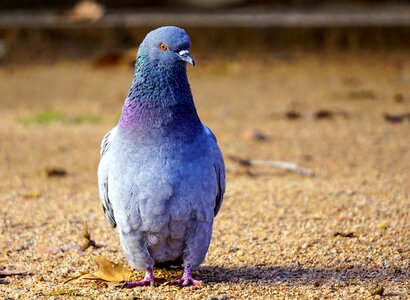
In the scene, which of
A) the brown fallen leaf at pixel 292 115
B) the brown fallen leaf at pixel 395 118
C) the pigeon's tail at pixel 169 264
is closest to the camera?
the pigeon's tail at pixel 169 264

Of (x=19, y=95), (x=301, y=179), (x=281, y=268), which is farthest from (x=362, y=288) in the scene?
(x=19, y=95)

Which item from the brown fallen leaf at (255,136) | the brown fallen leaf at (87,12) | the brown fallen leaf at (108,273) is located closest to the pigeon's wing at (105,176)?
the brown fallen leaf at (108,273)

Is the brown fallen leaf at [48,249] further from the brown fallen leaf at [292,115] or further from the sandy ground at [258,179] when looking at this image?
the brown fallen leaf at [292,115]

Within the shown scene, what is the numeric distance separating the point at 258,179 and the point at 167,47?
8.92 feet

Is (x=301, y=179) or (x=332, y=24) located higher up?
(x=332, y=24)

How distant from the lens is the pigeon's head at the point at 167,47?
3982mm

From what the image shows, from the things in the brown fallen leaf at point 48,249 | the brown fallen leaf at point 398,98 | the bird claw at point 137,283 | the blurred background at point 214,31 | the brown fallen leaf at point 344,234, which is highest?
the blurred background at point 214,31

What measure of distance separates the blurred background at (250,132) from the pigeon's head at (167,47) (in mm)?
1090

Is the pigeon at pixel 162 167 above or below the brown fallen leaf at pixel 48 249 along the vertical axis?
above

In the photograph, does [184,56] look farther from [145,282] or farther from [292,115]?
[292,115]

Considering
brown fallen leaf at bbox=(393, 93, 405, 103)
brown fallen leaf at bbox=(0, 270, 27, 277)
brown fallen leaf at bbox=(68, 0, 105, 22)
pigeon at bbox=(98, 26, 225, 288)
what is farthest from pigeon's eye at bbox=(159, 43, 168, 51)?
brown fallen leaf at bbox=(68, 0, 105, 22)

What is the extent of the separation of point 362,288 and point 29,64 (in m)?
8.80

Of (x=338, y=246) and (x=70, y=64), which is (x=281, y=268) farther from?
(x=70, y=64)

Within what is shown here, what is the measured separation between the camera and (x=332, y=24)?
39.1 feet
